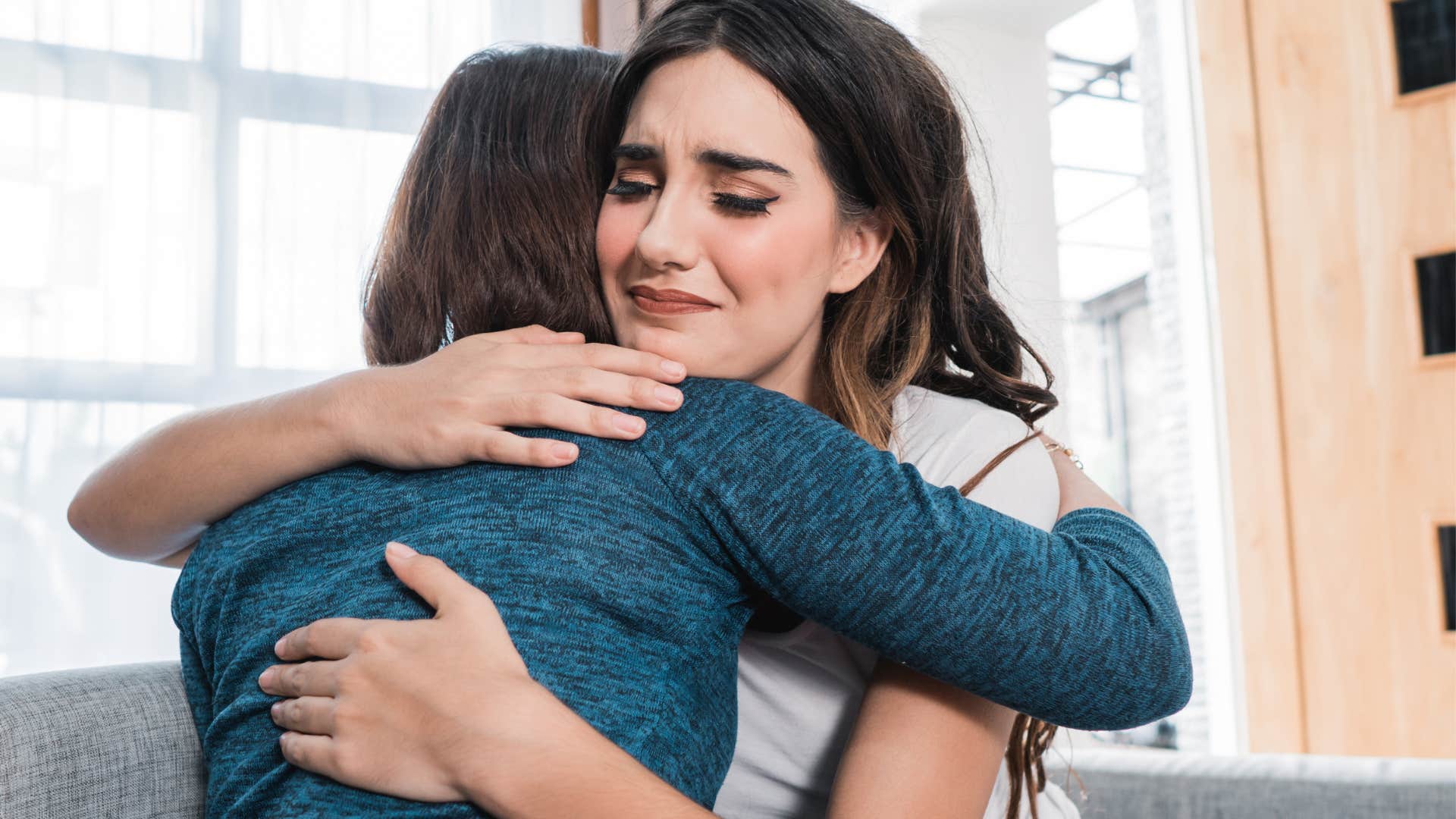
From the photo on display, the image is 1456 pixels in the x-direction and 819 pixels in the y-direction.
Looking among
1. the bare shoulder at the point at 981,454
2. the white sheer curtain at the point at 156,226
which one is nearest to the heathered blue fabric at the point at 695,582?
the bare shoulder at the point at 981,454

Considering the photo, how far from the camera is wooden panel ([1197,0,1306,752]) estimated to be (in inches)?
125

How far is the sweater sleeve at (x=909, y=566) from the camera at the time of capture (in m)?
0.84

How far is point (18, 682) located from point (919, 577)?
81cm

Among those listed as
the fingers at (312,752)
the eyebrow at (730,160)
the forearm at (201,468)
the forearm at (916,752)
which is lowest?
the forearm at (916,752)

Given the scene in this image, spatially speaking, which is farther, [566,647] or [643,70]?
[643,70]

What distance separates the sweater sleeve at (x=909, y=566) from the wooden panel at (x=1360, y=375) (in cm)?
239

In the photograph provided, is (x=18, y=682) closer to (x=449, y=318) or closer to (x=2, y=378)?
(x=449, y=318)

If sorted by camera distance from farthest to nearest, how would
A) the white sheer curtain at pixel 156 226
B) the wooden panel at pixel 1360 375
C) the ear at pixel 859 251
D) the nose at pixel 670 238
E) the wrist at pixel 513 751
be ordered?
the wooden panel at pixel 1360 375, the white sheer curtain at pixel 156 226, the ear at pixel 859 251, the nose at pixel 670 238, the wrist at pixel 513 751

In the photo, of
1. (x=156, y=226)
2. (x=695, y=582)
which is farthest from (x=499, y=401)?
(x=156, y=226)

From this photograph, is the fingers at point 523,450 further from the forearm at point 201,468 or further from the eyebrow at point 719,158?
the eyebrow at point 719,158

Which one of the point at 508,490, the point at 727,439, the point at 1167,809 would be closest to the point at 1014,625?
the point at 727,439

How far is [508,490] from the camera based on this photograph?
88 cm

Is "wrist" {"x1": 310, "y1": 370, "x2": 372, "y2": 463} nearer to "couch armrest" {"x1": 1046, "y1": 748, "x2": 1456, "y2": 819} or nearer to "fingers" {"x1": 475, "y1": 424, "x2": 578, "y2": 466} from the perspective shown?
"fingers" {"x1": 475, "y1": 424, "x2": 578, "y2": 466}

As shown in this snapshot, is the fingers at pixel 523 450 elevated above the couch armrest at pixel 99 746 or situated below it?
above
